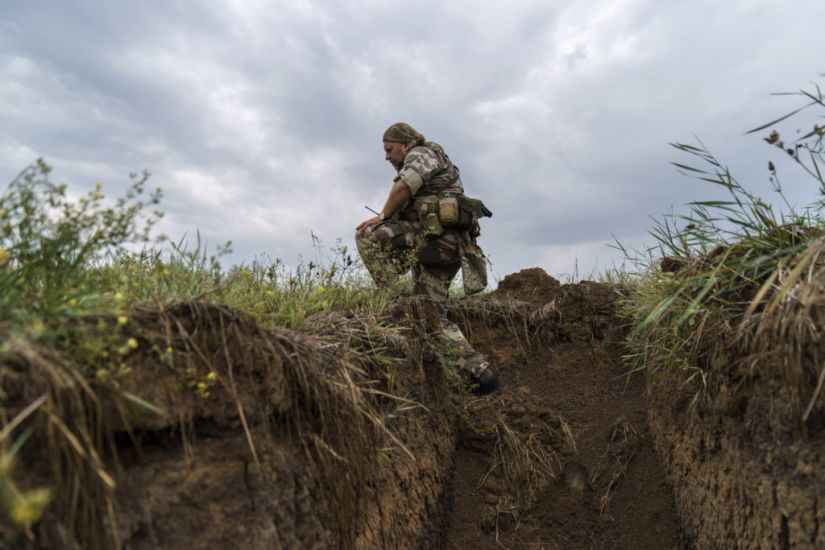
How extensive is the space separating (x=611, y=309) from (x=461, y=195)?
1576 mm

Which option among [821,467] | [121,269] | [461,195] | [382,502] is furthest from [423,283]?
[821,467]

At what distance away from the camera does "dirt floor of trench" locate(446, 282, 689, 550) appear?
4.21 meters

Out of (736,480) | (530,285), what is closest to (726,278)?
(736,480)

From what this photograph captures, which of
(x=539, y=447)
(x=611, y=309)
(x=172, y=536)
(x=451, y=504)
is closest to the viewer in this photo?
(x=172, y=536)

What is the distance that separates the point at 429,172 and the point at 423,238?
1.78 ft

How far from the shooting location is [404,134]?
18.7 ft

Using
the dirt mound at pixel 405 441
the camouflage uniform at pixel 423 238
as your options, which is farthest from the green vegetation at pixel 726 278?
the camouflage uniform at pixel 423 238

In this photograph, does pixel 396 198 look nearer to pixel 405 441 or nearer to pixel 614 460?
pixel 405 441

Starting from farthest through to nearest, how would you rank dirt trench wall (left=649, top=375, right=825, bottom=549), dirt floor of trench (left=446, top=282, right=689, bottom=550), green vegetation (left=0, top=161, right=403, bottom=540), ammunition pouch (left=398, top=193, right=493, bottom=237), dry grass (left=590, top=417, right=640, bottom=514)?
ammunition pouch (left=398, top=193, right=493, bottom=237), dry grass (left=590, top=417, right=640, bottom=514), dirt floor of trench (left=446, top=282, right=689, bottom=550), dirt trench wall (left=649, top=375, right=825, bottom=549), green vegetation (left=0, top=161, right=403, bottom=540)

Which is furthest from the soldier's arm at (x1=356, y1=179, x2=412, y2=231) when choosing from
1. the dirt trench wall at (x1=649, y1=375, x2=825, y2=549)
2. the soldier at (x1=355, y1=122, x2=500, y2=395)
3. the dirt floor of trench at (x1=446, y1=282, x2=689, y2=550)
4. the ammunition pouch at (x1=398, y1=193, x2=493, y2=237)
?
the dirt trench wall at (x1=649, y1=375, x2=825, y2=549)

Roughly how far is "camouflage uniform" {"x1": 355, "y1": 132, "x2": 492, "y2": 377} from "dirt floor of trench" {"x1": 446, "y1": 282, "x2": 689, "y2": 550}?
2.44 feet

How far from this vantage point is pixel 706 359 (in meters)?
3.41

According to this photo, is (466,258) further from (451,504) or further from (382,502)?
(382,502)

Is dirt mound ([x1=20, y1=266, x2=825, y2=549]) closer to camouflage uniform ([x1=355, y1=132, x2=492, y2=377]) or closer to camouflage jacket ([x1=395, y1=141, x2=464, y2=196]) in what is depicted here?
camouflage uniform ([x1=355, y1=132, x2=492, y2=377])
